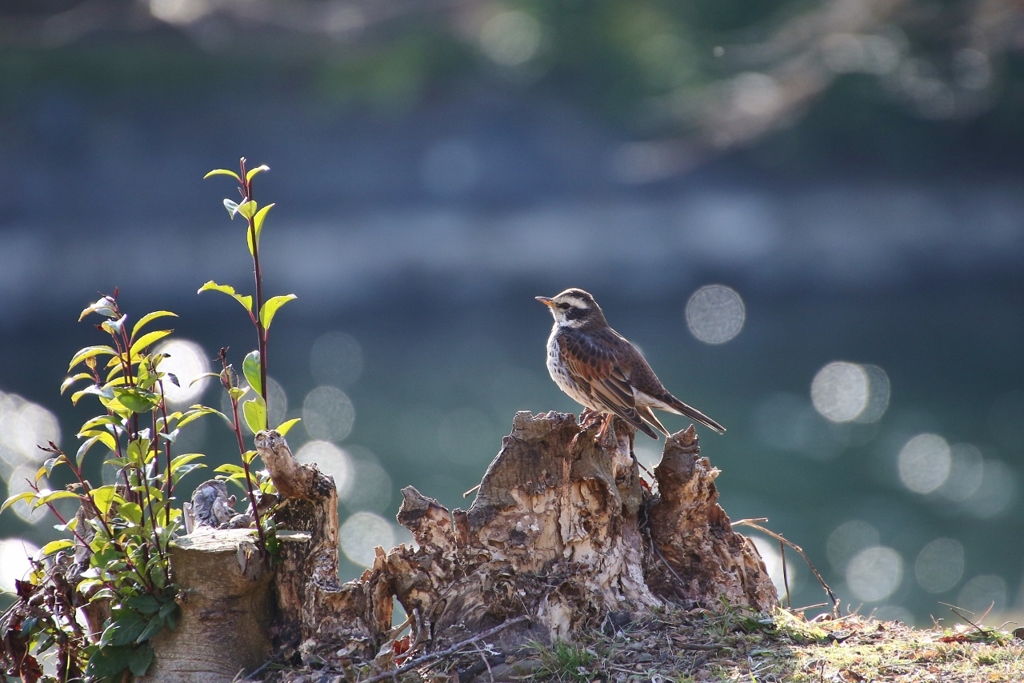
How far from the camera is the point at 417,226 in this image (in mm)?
31219

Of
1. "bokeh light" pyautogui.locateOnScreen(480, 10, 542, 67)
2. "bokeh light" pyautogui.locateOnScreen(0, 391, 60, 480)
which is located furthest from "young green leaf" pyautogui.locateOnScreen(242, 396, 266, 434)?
"bokeh light" pyautogui.locateOnScreen(480, 10, 542, 67)

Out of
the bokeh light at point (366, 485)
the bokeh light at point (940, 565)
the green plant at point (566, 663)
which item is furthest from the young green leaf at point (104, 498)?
the bokeh light at point (940, 565)

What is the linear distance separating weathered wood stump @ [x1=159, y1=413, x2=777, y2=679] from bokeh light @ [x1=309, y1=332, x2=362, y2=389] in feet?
66.7

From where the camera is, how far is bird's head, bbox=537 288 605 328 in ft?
23.9

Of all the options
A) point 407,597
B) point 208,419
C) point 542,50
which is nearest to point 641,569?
point 407,597

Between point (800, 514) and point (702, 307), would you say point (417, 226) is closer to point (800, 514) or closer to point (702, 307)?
point (702, 307)

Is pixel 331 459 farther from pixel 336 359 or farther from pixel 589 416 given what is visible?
pixel 589 416

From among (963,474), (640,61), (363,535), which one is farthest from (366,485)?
(640,61)

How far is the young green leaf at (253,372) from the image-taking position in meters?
4.63

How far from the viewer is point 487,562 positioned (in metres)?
4.84

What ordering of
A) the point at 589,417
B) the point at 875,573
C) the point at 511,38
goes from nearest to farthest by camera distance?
the point at 589,417 < the point at 875,573 < the point at 511,38

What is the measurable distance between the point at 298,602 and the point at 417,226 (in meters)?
26.9

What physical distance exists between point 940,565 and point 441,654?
14487 millimetres

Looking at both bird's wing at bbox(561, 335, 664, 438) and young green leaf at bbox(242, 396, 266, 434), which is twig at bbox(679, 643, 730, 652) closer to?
bird's wing at bbox(561, 335, 664, 438)
